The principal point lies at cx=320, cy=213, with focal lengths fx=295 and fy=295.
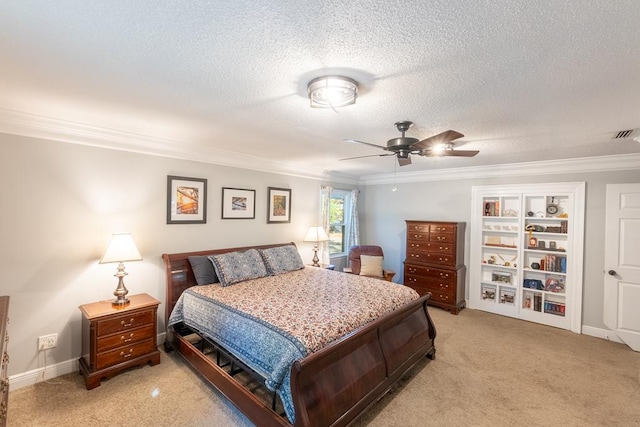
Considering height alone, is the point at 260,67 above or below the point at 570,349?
above

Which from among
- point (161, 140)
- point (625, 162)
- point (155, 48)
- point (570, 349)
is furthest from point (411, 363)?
point (625, 162)

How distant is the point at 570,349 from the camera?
356 centimetres

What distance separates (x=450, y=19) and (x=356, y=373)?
2287 mm

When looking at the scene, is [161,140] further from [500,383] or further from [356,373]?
[500,383]

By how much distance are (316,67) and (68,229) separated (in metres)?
2.81

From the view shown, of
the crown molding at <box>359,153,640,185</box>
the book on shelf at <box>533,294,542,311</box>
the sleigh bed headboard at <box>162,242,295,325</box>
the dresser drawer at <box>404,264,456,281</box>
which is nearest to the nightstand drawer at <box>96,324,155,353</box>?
the sleigh bed headboard at <box>162,242,295,325</box>

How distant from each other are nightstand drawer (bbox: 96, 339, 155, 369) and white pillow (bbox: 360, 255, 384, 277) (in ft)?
11.1

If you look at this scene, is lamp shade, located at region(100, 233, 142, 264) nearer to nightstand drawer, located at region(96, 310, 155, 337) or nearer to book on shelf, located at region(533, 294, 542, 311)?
nightstand drawer, located at region(96, 310, 155, 337)

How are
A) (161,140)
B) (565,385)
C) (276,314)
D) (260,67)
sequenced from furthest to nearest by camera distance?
1. (161,140)
2. (565,385)
3. (276,314)
4. (260,67)

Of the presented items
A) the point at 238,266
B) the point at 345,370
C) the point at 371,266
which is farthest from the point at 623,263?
the point at 238,266

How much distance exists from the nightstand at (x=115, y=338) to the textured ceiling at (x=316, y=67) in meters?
1.67

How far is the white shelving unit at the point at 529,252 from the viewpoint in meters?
4.16

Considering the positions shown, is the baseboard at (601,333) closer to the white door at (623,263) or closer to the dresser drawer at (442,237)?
the white door at (623,263)

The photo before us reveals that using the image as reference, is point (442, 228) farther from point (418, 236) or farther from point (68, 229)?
point (68, 229)
